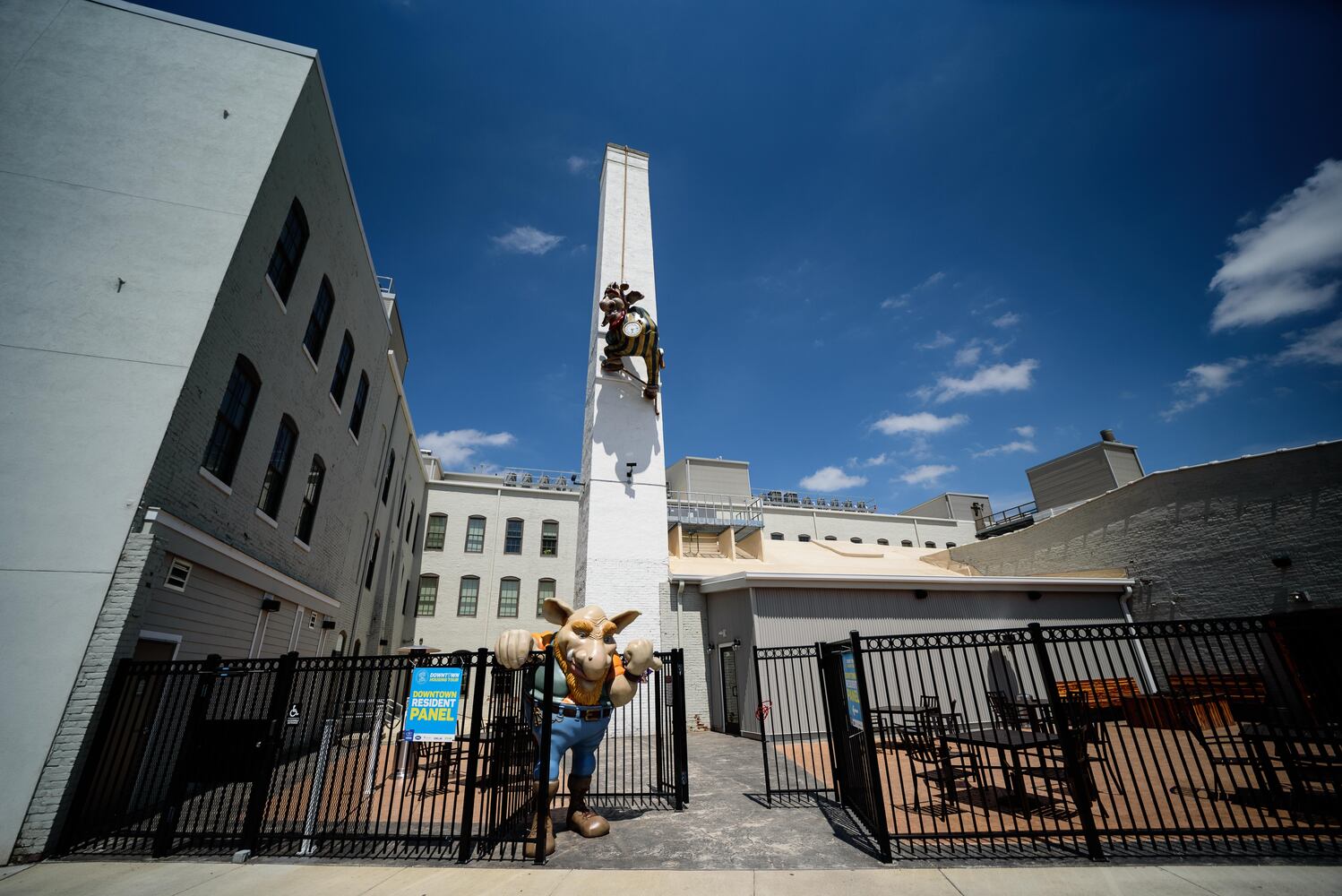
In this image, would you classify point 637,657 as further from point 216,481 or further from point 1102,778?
point 1102,778

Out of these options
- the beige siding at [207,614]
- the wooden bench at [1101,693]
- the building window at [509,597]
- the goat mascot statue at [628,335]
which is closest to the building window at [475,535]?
the building window at [509,597]

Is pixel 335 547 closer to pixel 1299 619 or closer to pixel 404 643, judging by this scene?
pixel 404 643

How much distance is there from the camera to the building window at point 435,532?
28875 mm

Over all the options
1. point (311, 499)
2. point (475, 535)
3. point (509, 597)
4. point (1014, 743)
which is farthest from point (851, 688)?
point (475, 535)

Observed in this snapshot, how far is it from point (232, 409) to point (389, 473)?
12776mm

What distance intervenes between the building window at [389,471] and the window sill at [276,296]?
1110cm

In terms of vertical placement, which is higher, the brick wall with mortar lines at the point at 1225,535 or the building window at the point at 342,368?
the building window at the point at 342,368

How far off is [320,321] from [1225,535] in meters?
25.1

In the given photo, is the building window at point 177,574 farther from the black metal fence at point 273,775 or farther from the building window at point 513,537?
the building window at point 513,537

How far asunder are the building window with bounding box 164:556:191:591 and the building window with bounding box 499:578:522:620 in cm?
2102

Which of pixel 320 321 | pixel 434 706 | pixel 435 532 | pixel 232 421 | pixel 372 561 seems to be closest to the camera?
pixel 434 706

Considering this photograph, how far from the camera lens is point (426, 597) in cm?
2784

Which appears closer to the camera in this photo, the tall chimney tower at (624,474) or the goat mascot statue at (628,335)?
the tall chimney tower at (624,474)

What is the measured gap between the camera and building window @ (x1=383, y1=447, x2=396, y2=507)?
20980 millimetres
